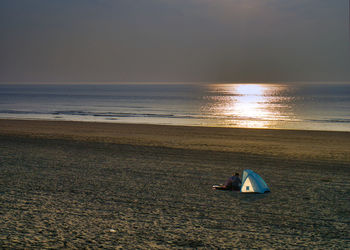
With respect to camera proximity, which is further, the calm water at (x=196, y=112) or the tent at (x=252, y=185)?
the calm water at (x=196, y=112)

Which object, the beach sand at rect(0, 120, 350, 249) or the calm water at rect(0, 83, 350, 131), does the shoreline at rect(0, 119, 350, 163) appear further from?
the calm water at rect(0, 83, 350, 131)

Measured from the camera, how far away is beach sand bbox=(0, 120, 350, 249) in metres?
6.48

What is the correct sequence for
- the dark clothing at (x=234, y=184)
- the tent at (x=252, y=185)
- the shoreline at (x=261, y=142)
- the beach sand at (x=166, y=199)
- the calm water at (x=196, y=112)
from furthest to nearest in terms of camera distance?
1. the calm water at (x=196, y=112)
2. the shoreline at (x=261, y=142)
3. the dark clothing at (x=234, y=184)
4. the tent at (x=252, y=185)
5. the beach sand at (x=166, y=199)

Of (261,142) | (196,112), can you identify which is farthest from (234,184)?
(196,112)

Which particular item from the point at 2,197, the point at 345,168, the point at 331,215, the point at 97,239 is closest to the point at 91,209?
the point at 97,239

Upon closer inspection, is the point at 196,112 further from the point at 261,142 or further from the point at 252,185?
the point at 252,185

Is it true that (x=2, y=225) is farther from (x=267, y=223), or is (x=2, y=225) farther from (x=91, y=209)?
(x=267, y=223)

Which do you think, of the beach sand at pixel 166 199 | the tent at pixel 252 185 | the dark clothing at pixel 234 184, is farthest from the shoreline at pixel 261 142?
the dark clothing at pixel 234 184

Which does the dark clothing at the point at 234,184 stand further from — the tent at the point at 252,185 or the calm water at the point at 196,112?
the calm water at the point at 196,112

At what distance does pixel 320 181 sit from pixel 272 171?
1.83 meters

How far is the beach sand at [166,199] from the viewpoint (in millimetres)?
6480

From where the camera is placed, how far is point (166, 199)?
8.98 meters

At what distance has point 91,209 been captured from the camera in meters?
8.08

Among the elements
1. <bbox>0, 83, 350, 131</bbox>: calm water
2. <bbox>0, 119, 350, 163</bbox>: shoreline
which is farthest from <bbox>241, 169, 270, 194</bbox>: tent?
<bbox>0, 83, 350, 131</bbox>: calm water
